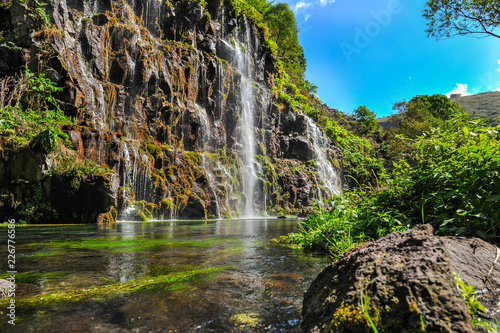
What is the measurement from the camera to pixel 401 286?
4.41 feet

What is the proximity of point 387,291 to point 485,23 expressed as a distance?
15.0 metres

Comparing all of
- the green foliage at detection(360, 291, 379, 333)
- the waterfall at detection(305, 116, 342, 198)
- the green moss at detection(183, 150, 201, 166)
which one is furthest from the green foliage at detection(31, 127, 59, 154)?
the waterfall at detection(305, 116, 342, 198)

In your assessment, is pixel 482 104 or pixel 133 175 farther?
pixel 482 104

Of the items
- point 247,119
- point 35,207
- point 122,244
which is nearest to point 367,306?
point 122,244

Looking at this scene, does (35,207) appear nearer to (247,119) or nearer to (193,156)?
(193,156)

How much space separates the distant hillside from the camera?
73525mm

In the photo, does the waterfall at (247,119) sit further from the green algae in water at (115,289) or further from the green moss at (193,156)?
the green algae in water at (115,289)

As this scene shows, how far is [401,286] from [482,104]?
109m

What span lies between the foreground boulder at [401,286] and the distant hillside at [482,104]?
88758 mm

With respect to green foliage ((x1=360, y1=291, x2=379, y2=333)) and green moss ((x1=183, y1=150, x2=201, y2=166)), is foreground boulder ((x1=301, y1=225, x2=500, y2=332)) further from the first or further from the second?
green moss ((x1=183, y1=150, x2=201, y2=166))

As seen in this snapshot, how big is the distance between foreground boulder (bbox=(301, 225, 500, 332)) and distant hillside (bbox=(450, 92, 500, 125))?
3494 inches

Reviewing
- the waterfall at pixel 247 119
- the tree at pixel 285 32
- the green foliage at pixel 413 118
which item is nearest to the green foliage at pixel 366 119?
the green foliage at pixel 413 118

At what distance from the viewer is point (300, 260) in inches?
151

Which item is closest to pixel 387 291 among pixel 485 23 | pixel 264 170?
pixel 485 23
